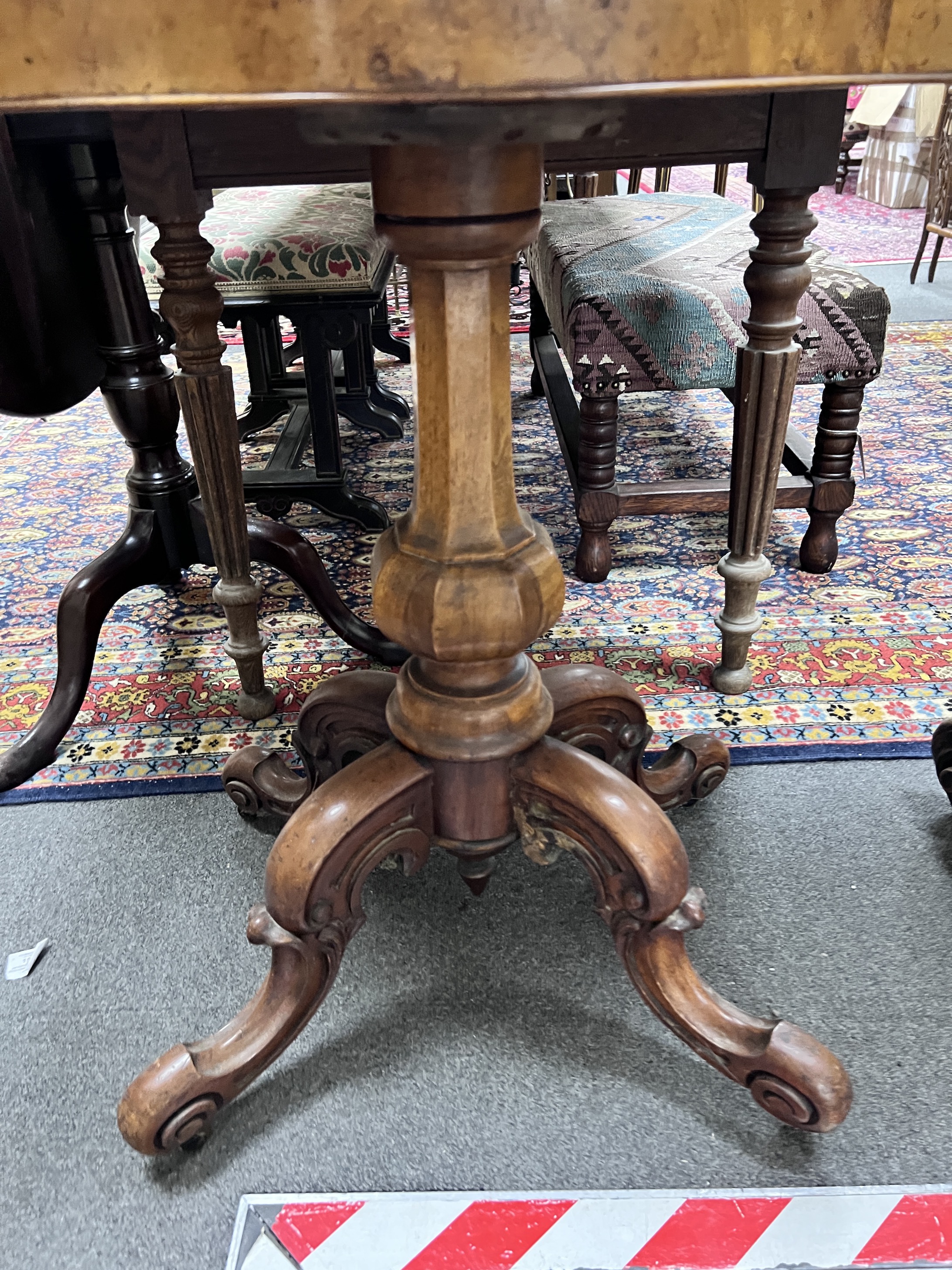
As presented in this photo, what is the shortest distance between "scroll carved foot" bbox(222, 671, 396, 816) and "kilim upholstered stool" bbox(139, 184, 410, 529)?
763 millimetres

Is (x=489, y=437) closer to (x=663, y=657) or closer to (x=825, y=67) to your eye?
(x=825, y=67)

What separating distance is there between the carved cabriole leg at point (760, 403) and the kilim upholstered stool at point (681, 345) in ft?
0.10

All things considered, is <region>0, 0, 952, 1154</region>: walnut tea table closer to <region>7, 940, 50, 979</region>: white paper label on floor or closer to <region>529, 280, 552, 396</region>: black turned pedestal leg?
<region>7, 940, 50, 979</region>: white paper label on floor

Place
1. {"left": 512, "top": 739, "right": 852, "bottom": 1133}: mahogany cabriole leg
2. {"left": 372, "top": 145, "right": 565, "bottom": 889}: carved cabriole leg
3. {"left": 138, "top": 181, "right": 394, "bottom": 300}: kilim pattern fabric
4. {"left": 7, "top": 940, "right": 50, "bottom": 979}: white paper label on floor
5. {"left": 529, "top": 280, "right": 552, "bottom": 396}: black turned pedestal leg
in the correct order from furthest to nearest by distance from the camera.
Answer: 1. {"left": 529, "top": 280, "right": 552, "bottom": 396}: black turned pedestal leg
2. {"left": 138, "top": 181, "right": 394, "bottom": 300}: kilim pattern fabric
3. {"left": 7, "top": 940, "right": 50, "bottom": 979}: white paper label on floor
4. {"left": 512, "top": 739, "right": 852, "bottom": 1133}: mahogany cabriole leg
5. {"left": 372, "top": 145, "right": 565, "bottom": 889}: carved cabriole leg

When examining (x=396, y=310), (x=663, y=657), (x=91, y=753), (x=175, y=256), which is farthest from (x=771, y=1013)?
(x=396, y=310)

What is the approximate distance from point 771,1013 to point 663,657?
1.97 feet

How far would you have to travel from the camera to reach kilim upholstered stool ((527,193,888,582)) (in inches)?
50.9

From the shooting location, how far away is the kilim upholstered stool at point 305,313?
1.49 metres

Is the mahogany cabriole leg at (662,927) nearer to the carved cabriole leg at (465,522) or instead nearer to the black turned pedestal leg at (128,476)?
the carved cabriole leg at (465,522)

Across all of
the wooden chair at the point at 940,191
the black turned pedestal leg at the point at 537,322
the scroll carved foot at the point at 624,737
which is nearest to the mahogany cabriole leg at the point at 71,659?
the scroll carved foot at the point at 624,737

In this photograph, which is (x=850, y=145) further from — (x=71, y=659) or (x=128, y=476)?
(x=71, y=659)

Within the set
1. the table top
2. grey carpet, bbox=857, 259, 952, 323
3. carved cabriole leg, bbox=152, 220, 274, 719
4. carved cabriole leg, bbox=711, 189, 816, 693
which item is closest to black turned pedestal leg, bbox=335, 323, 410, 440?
carved cabriole leg, bbox=152, 220, 274, 719

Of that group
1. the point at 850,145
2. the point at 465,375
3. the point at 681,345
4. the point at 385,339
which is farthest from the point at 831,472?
the point at 850,145

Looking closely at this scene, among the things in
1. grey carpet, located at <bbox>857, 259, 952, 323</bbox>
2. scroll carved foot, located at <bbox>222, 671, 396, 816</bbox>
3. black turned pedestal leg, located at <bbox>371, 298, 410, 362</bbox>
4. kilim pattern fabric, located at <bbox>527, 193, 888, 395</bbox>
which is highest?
kilim pattern fabric, located at <bbox>527, 193, 888, 395</bbox>
